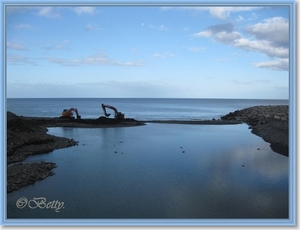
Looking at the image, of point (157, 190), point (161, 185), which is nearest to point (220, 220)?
point (157, 190)

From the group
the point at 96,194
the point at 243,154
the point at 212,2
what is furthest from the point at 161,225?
the point at 243,154

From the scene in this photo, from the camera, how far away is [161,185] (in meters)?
7.70

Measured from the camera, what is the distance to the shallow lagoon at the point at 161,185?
245 inches

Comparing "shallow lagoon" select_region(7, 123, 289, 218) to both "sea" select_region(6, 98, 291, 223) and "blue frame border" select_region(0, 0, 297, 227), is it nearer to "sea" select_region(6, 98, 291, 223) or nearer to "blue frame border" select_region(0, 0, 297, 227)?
"sea" select_region(6, 98, 291, 223)

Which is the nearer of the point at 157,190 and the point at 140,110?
the point at 157,190

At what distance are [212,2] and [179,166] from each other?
19.1 ft

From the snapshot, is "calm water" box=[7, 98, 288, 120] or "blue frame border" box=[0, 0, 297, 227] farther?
"calm water" box=[7, 98, 288, 120]

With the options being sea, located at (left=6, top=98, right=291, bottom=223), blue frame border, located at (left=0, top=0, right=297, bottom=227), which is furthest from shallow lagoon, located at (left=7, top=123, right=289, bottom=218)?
blue frame border, located at (left=0, top=0, right=297, bottom=227)

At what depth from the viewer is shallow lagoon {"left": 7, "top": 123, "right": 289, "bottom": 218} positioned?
6.21m

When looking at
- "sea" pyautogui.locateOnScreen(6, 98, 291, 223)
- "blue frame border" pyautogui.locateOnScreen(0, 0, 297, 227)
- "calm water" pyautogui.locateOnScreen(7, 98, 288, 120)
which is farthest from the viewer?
"calm water" pyautogui.locateOnScreen(7, 98, 288, 120)

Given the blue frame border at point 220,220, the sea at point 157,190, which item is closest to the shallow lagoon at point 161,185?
the sea at point 157,190

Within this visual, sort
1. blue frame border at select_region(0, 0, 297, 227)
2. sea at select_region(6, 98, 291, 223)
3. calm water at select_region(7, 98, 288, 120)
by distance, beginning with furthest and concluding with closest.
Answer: calm water at select_region(7, 98, 288, 120)
sea at select_region(6, 98, 291, 223)
blue frame border at select_region(0, 0, 297, 227)

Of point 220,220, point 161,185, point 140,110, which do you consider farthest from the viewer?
point 140,110

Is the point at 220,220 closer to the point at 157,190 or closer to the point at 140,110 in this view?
the point at 157,190
